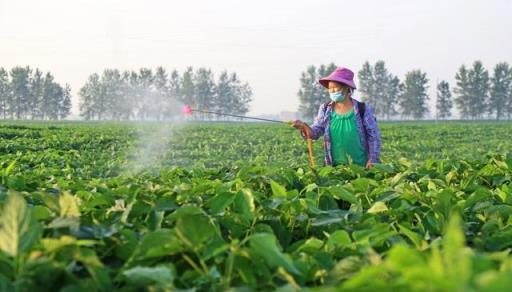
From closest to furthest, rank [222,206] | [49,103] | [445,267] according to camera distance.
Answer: [445,267], [222,206], [49,103]

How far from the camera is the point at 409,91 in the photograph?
330 feet

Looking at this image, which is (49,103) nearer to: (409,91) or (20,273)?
(409,91)

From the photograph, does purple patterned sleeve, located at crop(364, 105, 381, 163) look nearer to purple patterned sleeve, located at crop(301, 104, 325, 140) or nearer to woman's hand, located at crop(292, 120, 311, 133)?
purple patterned sleeve, located at crop(301, 104, 325, 140)

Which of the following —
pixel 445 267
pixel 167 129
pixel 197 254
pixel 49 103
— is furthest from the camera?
pixel 49 103

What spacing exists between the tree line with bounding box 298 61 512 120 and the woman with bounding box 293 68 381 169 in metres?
89.9

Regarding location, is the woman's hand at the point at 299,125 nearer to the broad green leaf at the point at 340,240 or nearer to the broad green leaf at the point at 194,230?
the broad green leaf at the point at 340,240

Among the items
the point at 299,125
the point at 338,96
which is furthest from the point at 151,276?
the point at 338,96

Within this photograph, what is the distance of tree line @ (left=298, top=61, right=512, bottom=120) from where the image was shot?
96938 mm

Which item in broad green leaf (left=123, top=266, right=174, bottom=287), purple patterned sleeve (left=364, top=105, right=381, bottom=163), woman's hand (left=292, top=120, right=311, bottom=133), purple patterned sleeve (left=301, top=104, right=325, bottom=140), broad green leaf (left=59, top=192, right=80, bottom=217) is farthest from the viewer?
purple patterned sleeve (left=301, top=104, right=325, bottom=140)

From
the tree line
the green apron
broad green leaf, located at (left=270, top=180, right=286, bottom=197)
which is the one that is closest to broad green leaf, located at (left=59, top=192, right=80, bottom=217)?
broad green leaf, located at (left=270, top=180, right=286, bottom=197)

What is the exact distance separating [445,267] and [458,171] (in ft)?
7.64

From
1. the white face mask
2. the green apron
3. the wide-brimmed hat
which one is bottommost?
the green apron

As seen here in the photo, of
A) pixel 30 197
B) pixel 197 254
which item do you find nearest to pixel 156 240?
pixel 197 254

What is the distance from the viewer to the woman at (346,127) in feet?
19.3
